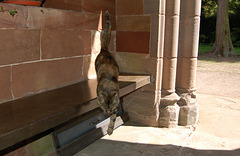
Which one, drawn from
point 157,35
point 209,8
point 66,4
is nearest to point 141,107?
point 157,35

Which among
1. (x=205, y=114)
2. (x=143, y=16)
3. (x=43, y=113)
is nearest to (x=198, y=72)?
(x=205, y=114)

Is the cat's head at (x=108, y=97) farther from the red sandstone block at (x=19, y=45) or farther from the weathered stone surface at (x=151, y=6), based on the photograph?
the weathered stone surface at (x=151, y=6)

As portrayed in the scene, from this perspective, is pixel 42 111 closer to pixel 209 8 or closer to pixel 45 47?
pixel 45 47

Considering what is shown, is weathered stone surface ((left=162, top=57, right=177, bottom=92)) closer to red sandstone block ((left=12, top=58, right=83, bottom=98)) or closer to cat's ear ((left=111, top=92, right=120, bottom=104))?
red sandstone block ((left=12, top=58, right=83, bottom=98))

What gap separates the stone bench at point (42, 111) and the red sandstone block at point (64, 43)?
0.45 metres

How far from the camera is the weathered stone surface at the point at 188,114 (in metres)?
3.64

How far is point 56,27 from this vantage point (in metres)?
2.73

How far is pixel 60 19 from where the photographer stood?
2771 mm

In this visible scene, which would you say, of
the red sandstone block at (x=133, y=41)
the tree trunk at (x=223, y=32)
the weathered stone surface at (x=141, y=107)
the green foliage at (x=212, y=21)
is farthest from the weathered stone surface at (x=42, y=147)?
the green foliage at (x=212, y=21)

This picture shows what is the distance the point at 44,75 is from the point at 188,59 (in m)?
2.23

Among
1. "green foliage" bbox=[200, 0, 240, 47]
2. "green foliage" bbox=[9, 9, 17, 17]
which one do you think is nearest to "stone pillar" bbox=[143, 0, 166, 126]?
"green foliage" bbox=[9, 9, 17, 17]

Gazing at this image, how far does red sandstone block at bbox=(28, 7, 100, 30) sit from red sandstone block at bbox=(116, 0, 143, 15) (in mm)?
541

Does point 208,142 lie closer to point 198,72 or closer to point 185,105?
point 185,105

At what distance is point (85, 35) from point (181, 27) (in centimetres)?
155
